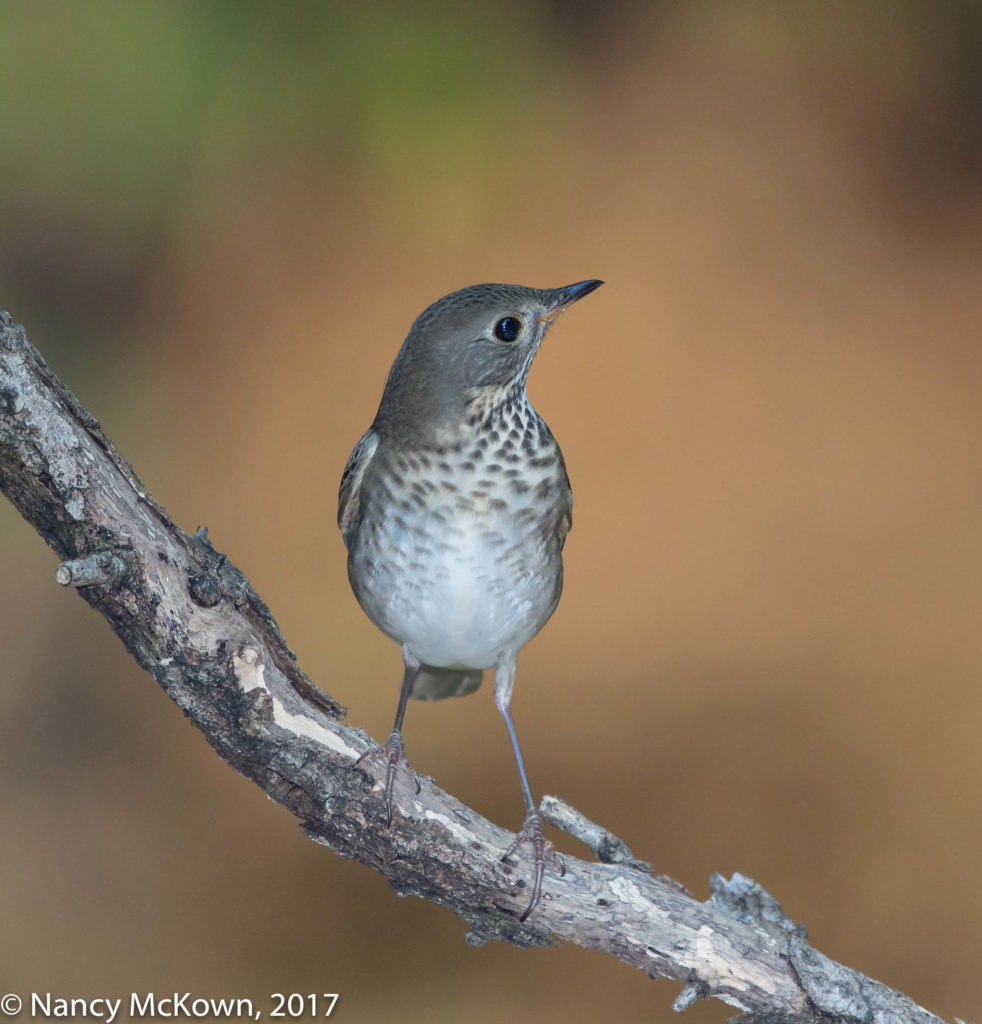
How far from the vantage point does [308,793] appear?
80.1 inches

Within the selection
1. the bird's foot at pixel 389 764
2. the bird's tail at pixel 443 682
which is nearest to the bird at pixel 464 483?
the bird's foot at pixel 389 764

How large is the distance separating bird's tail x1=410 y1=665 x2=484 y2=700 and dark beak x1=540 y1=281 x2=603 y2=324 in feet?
3.06

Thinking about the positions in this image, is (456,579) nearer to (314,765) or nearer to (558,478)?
(558,478)

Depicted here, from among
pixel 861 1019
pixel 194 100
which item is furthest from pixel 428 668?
pixel 194 100

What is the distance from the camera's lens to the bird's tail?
2.92 m

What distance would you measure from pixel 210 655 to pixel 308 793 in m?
0.34

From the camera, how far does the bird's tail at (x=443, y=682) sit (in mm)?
2916

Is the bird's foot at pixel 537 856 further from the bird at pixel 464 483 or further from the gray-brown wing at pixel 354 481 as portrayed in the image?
the gray-brown wing at pixel 354 481

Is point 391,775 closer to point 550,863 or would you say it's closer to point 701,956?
point 550,863

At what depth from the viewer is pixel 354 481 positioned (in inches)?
101

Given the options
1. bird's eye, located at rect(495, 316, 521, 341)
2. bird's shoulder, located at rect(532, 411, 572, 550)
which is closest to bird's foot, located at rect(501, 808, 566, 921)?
bird's shoulder, located at rect(532, 411, 572, 550)

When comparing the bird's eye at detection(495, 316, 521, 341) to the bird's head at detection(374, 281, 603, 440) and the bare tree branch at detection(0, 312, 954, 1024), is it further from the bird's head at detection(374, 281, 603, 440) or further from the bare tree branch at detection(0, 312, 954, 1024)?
the bare tree branch at detection(0, 312, 954, 1024)

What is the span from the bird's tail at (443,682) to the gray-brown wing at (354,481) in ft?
1.55

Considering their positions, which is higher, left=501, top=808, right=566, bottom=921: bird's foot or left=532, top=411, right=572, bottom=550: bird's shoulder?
left=532, top=411, right=572, bottom=550: bird's shoulder
